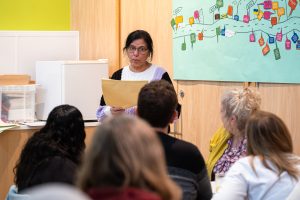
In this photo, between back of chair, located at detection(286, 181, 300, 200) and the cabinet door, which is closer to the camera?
back of chair, located at detection(286, 181, 300, 200)

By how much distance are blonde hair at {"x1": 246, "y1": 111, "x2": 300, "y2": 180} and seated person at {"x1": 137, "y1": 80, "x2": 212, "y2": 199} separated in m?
0.21

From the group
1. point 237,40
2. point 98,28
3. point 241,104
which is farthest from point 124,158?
point 98,28

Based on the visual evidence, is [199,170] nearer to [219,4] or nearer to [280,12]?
[280,12]

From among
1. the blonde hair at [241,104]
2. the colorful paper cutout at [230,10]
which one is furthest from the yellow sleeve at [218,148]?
the colorful paper cutout at [230,10]

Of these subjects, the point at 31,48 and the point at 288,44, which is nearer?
the point at 288,44

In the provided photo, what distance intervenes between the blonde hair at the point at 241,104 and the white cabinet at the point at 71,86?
1.98m

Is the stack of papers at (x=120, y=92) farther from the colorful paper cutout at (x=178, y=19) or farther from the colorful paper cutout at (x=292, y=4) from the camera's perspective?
the colorful paper cutout at (x=178, y=19)

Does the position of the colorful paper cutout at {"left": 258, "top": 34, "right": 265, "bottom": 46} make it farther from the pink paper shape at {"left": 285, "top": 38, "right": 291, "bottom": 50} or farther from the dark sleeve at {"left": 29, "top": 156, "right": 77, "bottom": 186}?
the dark sleeve at {"left": 29, "top": 156, "right": 77, "bottom": 186}

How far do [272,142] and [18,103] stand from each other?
2717 mm

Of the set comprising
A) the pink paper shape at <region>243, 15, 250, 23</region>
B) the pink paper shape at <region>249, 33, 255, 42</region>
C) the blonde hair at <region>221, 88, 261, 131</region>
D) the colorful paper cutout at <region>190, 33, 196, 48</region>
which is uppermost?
the pink paper shape at <region>243, 15, 250, 23</region>

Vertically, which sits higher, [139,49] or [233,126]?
[139,49]

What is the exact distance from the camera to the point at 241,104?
272cm

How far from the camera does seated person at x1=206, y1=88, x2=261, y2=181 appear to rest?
271cm

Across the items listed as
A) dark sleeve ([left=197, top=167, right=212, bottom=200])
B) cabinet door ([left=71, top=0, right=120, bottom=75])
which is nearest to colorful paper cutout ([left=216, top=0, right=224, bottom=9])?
cabinet door ([left=71, top=0, right=120, bottom=75])
